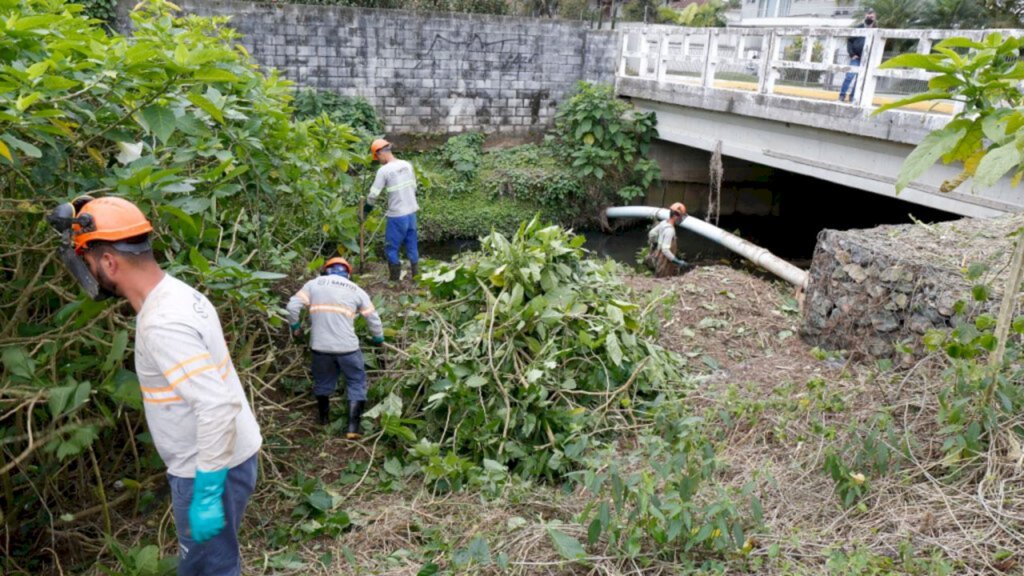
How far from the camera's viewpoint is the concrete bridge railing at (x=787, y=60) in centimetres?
835

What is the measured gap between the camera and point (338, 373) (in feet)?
16.7

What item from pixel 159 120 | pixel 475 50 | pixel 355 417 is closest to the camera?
pixel 159 120

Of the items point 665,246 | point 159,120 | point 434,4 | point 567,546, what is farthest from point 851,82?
point 434,4

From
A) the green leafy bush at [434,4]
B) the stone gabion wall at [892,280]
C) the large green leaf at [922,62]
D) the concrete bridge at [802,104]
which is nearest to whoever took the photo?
the large green leaf at [922,62]

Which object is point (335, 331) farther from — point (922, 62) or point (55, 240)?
point (922, 62)

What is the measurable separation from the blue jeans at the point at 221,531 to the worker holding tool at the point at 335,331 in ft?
6.63

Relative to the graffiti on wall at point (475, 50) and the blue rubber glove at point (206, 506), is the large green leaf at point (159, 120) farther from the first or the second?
the graffiti on wall at point (475, 50)

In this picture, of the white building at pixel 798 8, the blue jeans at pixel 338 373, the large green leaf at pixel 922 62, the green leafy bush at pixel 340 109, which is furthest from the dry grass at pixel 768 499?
the white building at pixel 798 8

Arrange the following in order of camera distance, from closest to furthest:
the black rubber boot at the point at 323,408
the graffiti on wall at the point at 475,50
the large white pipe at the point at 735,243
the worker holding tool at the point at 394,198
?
the black rubber boot at the point at 323,408, the worker holding tool at the point at 394,198, the large white pipe at the point at 735,243, the graffiti on wall at the point at 475,50

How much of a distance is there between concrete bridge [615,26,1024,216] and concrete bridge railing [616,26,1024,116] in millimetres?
15

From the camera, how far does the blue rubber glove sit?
8.33ft

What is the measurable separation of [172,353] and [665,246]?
22.9ft

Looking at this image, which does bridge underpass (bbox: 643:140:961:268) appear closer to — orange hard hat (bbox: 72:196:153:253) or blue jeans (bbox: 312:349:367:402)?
blue jeans (bbox: 312:349:367:402)

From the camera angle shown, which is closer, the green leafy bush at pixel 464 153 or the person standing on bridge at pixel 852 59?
the person standing on bridge at pixel 852 59
